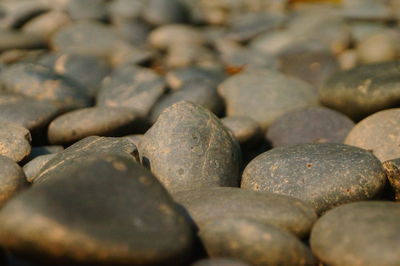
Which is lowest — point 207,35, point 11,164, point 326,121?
point 207,35

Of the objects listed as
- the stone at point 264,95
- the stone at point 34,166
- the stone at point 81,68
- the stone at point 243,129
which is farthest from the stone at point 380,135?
the stone at point 81,68

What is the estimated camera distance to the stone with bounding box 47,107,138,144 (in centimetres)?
396

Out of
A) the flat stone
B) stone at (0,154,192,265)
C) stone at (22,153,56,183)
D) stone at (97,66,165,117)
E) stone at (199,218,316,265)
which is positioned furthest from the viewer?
stone at (97,66,165,117)

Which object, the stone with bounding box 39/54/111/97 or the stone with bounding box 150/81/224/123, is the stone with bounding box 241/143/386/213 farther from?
the stone with bounding box 39/54/111/97

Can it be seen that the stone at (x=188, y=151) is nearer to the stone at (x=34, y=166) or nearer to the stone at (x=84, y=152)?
the stone at (x=84, y=152)

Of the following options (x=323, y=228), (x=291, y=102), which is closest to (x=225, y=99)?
(x=291, y=102)

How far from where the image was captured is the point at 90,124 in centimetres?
393

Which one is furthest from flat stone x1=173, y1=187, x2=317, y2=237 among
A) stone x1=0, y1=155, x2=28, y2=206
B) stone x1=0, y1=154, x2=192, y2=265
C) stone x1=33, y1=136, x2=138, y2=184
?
stone x1=0, y1=155, x2=28, y2=206

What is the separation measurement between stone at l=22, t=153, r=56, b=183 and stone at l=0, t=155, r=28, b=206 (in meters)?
0.33

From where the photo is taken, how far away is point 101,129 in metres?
3.97

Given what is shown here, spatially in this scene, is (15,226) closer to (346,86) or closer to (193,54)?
(346,86)

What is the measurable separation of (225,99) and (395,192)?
222 centimetres

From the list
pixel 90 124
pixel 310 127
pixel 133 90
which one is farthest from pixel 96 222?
pixel 133 90

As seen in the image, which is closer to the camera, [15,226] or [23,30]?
[15,226]
